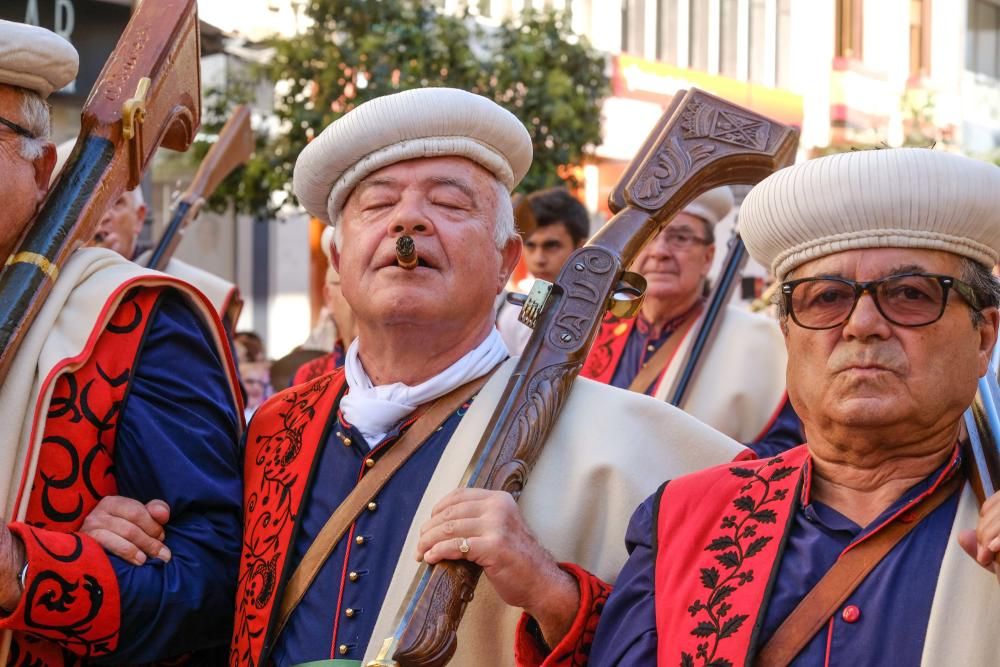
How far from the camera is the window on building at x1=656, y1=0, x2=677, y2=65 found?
66.6 feet

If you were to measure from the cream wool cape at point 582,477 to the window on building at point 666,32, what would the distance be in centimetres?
1764

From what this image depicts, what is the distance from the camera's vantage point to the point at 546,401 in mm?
2967

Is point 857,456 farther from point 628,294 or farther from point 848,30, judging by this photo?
point 848,30

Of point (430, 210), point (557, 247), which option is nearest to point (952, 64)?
point (557, 247)

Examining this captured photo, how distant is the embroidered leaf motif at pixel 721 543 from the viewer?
8.31 feet

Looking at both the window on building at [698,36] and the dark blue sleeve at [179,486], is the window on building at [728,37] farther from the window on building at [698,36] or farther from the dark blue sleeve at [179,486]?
the dark blue sleeve at [179,486]

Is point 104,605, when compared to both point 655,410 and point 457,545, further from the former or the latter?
point 655,410

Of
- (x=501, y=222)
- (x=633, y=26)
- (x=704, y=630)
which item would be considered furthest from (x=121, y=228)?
(x=633, y=26)

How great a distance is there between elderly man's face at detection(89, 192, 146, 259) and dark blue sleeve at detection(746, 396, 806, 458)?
98.3 inches

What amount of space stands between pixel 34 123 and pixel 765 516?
5.63ft

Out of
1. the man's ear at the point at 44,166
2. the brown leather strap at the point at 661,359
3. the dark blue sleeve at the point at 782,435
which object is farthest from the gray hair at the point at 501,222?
the brown leather strap at the point at 661,359

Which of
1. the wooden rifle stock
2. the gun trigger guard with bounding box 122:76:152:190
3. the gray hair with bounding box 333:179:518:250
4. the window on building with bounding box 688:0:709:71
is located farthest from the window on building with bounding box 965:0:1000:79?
the gun trigger guard with bounding box 122:76:152:190

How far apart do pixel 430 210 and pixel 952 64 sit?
2494 cm

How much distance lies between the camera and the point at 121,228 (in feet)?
19.5
